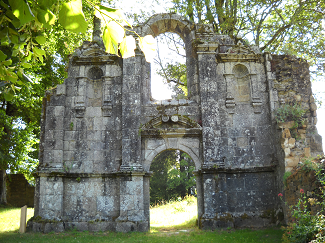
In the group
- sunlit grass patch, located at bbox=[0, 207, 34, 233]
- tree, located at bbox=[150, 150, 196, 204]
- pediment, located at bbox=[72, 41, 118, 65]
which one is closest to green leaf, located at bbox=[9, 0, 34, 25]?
pediment, located at bbox=[72, 41, 118, 65]

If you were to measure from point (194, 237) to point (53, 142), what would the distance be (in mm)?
5213

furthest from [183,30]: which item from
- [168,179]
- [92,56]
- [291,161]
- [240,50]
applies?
[168,179]

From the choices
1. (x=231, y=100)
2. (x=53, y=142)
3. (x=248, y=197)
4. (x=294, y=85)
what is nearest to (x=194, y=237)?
(x=248, y=197)

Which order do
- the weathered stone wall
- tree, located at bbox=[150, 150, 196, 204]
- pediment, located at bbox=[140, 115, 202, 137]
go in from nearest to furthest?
pediment, located at bbox=[140, 115, 202, 137] → the weathered stone wall → tree, located at bbox=[150, 150, 196, 204]

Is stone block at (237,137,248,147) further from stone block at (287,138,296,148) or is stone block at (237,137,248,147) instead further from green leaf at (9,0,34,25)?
green leaf at (9,0,34,25)

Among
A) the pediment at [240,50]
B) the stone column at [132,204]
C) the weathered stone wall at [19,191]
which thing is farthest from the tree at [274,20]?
the weathered stone wall at [19,191]

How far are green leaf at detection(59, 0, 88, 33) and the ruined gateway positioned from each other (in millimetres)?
7928

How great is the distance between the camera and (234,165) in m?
9.74

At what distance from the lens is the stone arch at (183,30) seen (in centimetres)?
1062

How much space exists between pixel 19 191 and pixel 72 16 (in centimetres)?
1899

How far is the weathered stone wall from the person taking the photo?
18.1m

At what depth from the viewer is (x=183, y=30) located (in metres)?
11.2

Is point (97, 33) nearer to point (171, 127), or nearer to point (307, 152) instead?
point (171, 127)

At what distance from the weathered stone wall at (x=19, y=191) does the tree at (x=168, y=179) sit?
8.36m
